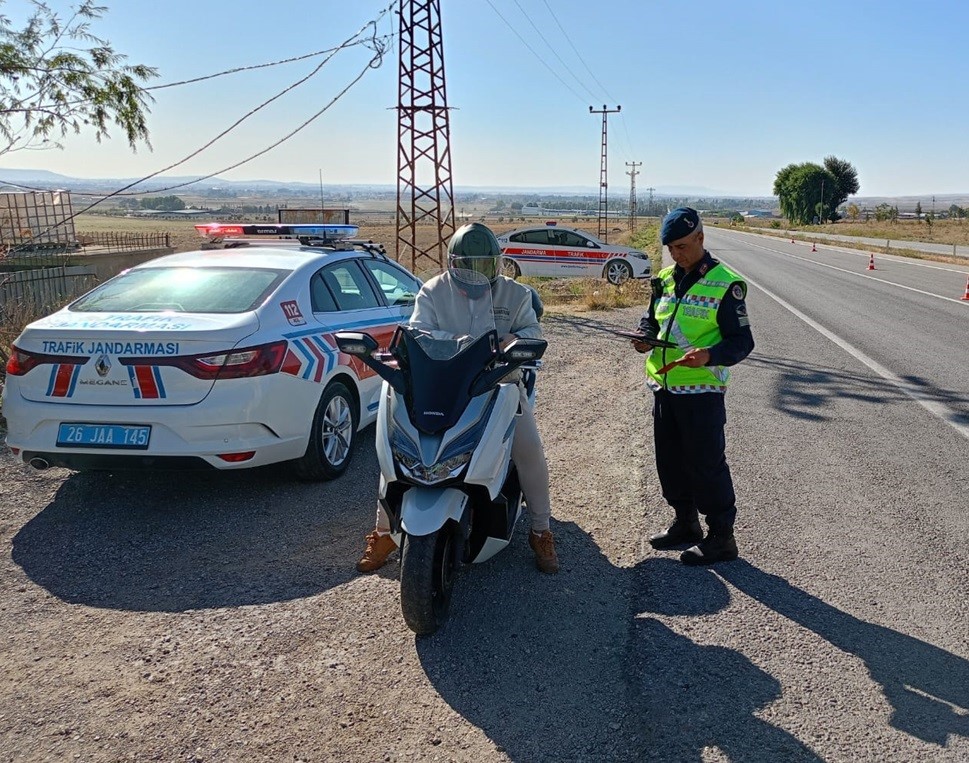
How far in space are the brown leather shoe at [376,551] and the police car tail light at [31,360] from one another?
6.72ft

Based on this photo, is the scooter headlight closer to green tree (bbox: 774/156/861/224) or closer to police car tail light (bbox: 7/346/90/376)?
police car tail light (bbox: 7/346/90/376)

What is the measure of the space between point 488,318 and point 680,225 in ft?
3.36

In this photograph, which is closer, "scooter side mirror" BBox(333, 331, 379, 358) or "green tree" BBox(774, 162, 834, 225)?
"scooter side mirror" BBox(333, 331, 379, 358)

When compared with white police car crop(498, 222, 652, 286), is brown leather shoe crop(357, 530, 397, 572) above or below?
below

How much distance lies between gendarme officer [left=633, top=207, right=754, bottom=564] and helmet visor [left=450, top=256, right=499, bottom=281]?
0.84 meters

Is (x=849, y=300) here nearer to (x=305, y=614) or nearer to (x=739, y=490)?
(x=739, y=490)

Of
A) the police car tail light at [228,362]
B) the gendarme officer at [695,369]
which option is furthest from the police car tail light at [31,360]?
the gendarme officer at [695,369]

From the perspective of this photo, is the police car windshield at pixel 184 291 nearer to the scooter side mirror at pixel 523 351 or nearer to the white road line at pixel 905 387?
the scooter side mirror at pixel 523 351

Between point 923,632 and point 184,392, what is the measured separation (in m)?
3.94

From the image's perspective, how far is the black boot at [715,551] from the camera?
425 centimetres

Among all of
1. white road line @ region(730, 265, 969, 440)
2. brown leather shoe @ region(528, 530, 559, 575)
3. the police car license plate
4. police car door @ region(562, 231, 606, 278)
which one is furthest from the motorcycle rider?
police car door @ region(562, 231, 606, 278)

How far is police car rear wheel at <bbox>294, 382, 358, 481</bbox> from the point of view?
5407mm

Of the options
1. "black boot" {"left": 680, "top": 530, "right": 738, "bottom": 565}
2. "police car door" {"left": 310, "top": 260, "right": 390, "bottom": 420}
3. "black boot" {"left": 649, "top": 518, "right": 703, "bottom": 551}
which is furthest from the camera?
"police car door" {"left": 310, "top": 260, "right": 390, "bottom": 420}

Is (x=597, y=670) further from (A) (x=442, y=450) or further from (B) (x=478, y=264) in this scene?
(B) (x=478, y=264)
